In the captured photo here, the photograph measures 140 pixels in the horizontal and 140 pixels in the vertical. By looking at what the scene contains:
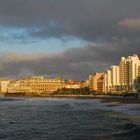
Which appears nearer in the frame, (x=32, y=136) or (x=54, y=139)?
(x=54, y=139)

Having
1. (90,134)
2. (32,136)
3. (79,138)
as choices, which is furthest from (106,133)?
(32,136)

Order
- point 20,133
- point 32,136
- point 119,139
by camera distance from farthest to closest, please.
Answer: point 20,133, point 32,136, point 119,139

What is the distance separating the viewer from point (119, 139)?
29297 millimetres

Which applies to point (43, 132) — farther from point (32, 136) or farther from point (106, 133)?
point (106, 133)

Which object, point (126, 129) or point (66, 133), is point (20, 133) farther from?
point (126, 129)

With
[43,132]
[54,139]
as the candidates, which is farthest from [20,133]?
[54,139]

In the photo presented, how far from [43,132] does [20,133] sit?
6.11 feet

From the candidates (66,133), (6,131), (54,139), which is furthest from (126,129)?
(6,131)

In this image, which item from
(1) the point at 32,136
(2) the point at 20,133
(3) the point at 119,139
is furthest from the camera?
(2) the point at 20,133

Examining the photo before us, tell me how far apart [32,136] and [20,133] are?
2830mm

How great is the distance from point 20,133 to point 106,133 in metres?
7.03

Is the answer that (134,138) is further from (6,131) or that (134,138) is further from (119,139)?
(6,131)

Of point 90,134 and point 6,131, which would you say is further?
point 6,131

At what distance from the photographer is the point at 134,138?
2980 centimetres
